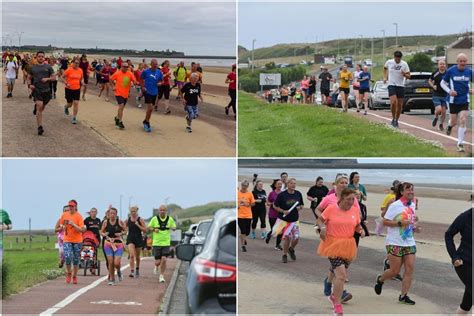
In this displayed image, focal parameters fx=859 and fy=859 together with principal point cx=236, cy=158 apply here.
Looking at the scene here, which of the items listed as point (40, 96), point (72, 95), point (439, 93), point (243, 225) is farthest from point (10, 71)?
point (439, 93)

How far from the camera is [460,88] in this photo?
37.5ft

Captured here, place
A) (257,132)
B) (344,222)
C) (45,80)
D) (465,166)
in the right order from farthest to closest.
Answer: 1. (257,132)
2. (45,80)
3. (465,166)
4. (344,222)

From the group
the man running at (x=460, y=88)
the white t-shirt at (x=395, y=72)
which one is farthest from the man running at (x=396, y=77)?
the man running at (x=460, y=88)

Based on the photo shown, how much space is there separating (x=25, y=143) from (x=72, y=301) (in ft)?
7.93

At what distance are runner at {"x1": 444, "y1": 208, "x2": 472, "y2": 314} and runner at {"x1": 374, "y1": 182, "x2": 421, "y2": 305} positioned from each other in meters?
1.08

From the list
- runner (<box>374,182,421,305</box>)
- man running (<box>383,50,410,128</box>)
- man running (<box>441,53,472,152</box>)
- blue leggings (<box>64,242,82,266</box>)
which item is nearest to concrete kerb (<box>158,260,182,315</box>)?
blue leggings (<box>64,242,82,266</box>)

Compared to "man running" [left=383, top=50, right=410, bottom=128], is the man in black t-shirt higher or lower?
lower

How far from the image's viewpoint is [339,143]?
41.8ft

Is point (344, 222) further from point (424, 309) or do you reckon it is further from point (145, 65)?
point (145, 65)

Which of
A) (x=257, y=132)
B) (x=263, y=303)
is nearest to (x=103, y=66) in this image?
(x=257, y=132)

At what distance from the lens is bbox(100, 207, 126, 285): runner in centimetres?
1201

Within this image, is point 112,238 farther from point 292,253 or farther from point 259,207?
point 259,207

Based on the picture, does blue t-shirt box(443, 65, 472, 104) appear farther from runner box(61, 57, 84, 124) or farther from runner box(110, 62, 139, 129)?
runner box(61, 57, 84, 124)

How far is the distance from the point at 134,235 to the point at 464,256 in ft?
20.1
